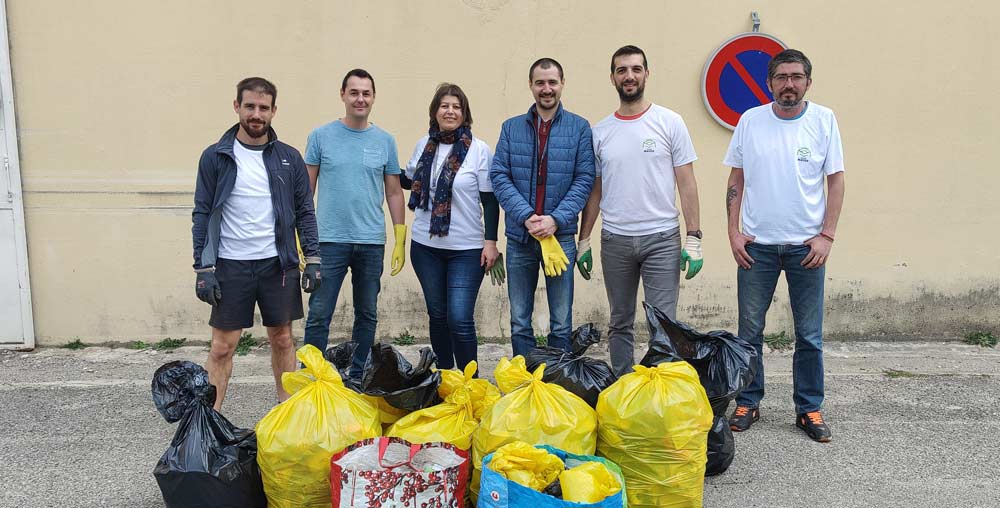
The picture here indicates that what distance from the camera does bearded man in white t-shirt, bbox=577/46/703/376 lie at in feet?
12.3

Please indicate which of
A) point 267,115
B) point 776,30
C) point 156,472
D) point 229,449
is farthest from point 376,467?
point 776,30

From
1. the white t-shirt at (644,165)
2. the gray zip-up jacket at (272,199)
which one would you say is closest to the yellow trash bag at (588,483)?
the white t-shirt at (644,165)

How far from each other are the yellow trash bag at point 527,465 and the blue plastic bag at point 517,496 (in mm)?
25

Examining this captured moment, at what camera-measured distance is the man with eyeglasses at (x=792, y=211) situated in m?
3.60

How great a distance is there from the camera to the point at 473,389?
313 centimetres

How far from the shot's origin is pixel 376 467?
8.71 feet

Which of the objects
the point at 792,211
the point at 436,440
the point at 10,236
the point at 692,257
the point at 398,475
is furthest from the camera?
the point at 10,236

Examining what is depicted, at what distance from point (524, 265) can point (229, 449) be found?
1.73 m

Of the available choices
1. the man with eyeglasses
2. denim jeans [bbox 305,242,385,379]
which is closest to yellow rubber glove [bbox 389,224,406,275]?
denim jeans [bbox 305,242,385,379]

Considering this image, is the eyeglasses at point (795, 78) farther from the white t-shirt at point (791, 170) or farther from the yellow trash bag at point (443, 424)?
the yellow trash bag at point (443, 424)

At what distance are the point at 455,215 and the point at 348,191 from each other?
603mm

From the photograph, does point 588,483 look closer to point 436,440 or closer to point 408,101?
point 436,440

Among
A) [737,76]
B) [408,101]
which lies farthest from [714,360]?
[408,101]

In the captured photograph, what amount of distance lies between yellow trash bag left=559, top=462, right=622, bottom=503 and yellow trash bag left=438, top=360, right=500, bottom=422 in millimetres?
635
